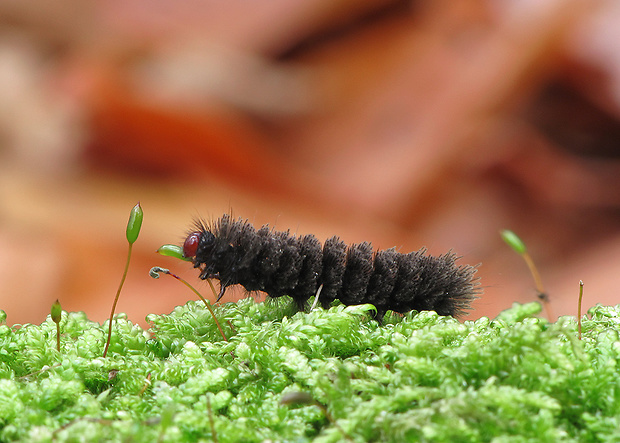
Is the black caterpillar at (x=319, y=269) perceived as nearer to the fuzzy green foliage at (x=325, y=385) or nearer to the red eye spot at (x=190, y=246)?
the red eye spot at (x=190, y=246)

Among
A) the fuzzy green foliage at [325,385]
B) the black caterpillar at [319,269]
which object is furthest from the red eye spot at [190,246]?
the fuzzy green foliage at [325,385]

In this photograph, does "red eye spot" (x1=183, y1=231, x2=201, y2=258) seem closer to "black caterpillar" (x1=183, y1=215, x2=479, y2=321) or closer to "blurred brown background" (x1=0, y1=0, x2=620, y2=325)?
"black caterpillar" (x1=183, y1=215, x2=479, y2=321)

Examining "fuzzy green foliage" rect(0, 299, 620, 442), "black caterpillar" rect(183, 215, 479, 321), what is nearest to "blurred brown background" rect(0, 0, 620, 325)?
"black caterpillar" rect(183, 215, 479, 321)

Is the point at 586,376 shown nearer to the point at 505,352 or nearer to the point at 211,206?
the point at 505,352

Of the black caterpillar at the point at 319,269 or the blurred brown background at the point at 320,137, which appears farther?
the blurred brown background at the point at 320,137

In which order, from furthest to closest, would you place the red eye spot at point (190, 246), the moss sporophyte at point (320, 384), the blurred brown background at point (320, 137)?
the blurred brown background at point (320, 137) → the red eye spot at point (190, 246) → the moss sporophyte at point (320, 384)

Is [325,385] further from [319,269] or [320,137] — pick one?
[320,137]
